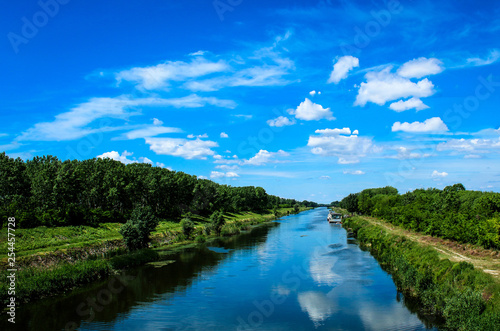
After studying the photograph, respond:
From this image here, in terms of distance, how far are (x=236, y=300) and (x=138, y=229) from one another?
26.4 m

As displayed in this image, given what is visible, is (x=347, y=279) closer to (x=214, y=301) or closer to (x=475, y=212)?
(x=214, y=301)

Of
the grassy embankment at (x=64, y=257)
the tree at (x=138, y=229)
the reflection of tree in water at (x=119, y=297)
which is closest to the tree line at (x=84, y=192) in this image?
the tree at (x=138, y=229)

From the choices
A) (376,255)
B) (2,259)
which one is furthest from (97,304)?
(376,255)

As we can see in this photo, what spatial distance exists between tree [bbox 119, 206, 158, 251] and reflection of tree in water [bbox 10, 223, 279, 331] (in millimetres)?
5734

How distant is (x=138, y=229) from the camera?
172 feet

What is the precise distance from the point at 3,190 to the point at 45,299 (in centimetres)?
5090

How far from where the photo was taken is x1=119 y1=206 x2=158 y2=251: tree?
52219 mm

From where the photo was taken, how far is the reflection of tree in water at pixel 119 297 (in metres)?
26.9

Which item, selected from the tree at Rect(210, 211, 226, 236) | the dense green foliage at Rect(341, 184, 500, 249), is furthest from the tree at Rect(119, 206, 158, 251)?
the dense green foliage at Rect(341, 184, 500, 249)

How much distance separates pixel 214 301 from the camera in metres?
32.2

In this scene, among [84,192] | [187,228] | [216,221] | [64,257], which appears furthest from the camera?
[216,221]

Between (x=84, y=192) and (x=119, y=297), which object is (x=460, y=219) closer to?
(x=119, y=297)

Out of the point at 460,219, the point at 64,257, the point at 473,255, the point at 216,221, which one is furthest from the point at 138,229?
the point at 460,219

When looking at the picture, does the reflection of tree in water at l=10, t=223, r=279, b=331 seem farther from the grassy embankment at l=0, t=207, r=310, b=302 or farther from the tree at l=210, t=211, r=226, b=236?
the tree at l=210, t=211, r=226, b=236
